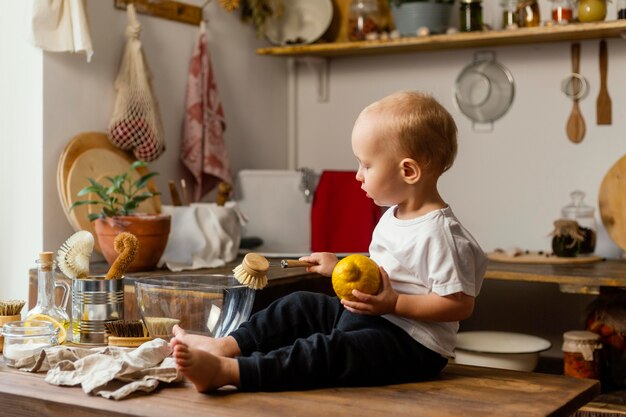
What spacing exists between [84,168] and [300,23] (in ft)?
3.72

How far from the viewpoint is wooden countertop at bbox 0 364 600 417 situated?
120 cm

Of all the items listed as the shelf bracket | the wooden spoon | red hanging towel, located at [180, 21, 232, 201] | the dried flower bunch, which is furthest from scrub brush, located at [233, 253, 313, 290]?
the shelf bracket

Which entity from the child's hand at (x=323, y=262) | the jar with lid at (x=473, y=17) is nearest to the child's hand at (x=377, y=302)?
the child's hand at (x=323, y=262)

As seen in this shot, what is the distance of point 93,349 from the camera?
1.50m

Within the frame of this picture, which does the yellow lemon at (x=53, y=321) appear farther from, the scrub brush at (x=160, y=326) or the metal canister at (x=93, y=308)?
the scrub brush at (x=160, y=326)

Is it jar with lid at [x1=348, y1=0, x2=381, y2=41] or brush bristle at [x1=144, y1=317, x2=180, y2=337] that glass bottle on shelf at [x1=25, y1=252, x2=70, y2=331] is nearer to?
brush bristle at [x1=144, y1=317, x2=180, y2=337]

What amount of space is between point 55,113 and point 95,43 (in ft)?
0.83

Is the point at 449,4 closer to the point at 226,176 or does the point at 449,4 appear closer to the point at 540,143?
the point at 540,143

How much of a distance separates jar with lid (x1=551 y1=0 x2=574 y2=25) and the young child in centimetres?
146

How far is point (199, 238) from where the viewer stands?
8.08 feet

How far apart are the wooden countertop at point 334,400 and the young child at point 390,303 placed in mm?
30

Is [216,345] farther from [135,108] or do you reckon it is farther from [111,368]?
[135,108]

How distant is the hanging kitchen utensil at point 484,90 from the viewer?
9.97 ft

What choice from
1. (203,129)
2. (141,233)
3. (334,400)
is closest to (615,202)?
(203,129)
